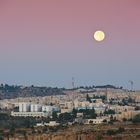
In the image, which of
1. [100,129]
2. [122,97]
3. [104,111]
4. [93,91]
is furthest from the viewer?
[93,91]

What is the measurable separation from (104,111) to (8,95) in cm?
4850

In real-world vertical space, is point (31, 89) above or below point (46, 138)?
above

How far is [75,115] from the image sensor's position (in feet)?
259

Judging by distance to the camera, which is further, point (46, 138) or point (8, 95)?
point (8, 95)

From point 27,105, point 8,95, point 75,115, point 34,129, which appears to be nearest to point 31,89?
point 8,95

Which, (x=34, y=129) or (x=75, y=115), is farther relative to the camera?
(x=75, y=115)

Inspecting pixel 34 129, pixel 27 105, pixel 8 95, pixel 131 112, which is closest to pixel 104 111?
pixel 131 112

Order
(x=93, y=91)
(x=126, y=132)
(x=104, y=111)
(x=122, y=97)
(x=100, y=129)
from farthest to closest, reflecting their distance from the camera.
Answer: (x=93, y=91), (x=122, y=97), (x=104, y=111), (x=100, y=129), (x=126, y=132)

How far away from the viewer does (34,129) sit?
57.8 meters

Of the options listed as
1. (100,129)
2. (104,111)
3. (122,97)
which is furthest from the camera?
(122,97)

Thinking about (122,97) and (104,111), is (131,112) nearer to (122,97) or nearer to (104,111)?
(104,111)

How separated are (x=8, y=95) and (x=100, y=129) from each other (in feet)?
274

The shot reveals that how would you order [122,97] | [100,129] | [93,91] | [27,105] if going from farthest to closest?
1. [93,91]
2. [122,97]
3. [27,105]
4. [100,129]

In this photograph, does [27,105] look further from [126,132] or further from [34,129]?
[126,132]
